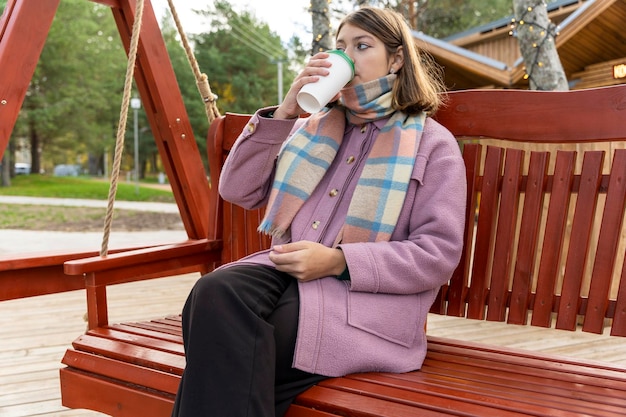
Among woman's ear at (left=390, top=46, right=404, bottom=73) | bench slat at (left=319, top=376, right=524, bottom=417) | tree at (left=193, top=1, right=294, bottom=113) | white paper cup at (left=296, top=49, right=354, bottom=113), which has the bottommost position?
bench slat at (left=319, top=376, right=524, bottom=417)

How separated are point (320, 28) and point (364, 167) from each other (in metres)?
3.78

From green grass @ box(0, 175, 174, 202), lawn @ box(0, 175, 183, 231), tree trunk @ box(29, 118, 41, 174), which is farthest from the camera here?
green grass @ box(0, 175, 174, 202)

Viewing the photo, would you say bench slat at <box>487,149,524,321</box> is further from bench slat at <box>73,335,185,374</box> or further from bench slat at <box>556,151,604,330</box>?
bench slat at <box>73,335,185,374</box>

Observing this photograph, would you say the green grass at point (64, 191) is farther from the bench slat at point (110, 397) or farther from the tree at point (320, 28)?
the bench slat at point (110, 397)

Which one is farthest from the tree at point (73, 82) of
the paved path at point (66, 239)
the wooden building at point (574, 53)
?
the wooden building at point (574, 53)

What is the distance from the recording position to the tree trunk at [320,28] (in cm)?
512

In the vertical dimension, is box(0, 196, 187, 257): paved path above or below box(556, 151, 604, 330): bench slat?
below

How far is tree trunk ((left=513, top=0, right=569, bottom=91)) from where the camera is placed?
4.07m

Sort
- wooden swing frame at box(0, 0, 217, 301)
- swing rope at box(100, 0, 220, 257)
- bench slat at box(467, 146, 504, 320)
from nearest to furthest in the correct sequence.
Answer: bench slat at box(467, 146, 504, 320) < swing rope at box(100, 0, 220, 257) < wooden swing frame at box(0, 0, 217, 301)

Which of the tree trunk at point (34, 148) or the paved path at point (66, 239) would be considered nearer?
the paved path at point (66, 239)

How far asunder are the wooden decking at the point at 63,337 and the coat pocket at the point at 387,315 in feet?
4.60

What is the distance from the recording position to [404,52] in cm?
172

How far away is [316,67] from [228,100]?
20.3m

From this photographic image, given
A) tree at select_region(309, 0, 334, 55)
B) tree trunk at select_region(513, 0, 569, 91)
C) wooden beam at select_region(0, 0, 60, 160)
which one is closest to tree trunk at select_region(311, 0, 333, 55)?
tree at select_region(309, 0, 334, 55)
